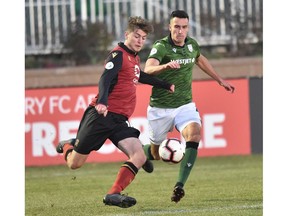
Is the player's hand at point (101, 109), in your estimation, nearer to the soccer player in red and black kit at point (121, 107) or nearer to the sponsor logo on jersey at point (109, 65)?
the soccer player in red and black kit at point (121, 107)

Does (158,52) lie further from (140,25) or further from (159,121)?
(140,25)

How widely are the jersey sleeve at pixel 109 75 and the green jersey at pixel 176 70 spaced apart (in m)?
1.56

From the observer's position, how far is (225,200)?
10.3 metres

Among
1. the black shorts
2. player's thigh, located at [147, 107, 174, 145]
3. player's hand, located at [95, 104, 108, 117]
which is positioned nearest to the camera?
player's hand, located at [95, 104, 108, 117]

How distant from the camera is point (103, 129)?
912 centimetres

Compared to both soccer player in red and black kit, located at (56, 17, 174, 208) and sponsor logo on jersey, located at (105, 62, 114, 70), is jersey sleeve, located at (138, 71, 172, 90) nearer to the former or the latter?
soccer player in red and black kit, located at (56, 17, 174, 208)

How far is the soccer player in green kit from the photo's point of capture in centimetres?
1050

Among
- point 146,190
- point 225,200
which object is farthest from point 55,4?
point 225,200

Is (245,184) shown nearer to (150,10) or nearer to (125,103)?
(125,103)

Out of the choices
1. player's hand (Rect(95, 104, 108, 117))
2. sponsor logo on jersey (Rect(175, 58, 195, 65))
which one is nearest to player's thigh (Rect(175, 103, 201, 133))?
sponsor logo on jersey (Rect(175, 58, 195, 65))

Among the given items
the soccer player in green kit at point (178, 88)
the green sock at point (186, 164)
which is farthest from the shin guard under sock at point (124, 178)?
the soccer player in green kit at point (178, 88)

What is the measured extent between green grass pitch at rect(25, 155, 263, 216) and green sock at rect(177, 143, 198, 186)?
0.28 metres

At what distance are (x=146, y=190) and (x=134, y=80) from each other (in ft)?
10.4
